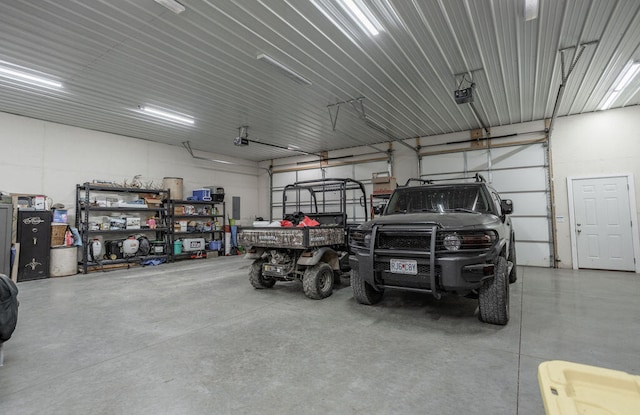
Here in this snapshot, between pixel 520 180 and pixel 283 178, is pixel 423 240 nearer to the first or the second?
pixel 520 180

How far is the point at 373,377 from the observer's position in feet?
7.35

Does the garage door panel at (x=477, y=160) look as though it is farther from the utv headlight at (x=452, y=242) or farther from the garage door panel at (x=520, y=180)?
the utv headlight at (x=452, y=242)

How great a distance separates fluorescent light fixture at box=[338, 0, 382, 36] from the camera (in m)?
3.52

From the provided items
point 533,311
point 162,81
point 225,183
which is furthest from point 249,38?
point 225,183

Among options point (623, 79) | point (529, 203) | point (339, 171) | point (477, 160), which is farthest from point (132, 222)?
point (623, 79)

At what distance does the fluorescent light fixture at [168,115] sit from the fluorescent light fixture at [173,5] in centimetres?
388

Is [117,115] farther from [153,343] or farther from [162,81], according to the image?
[153,343]

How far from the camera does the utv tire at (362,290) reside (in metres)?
3.97

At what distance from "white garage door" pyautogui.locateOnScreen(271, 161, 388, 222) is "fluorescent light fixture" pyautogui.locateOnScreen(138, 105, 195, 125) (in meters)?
5.04

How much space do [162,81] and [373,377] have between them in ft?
19.4

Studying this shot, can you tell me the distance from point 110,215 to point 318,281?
747 centimetres

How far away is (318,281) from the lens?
4473mm

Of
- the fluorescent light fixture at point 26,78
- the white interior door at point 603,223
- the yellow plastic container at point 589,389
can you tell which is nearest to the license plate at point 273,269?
the yellow plastic container at point 589,389

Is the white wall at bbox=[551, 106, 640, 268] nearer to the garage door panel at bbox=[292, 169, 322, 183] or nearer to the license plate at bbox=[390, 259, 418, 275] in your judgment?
the license plate at bbox=[390, 259, 418, 275]
